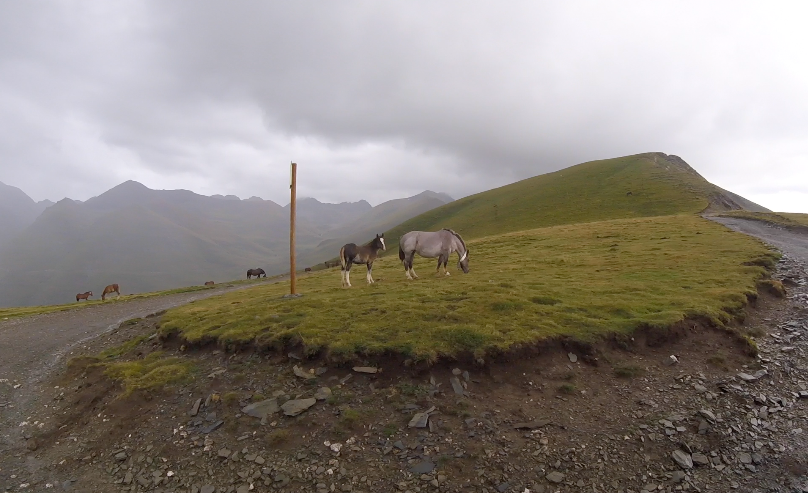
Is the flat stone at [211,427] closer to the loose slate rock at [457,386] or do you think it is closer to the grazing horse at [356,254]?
the loose slate rock at [457,386]

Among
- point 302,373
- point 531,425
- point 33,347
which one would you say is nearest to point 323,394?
point 302,373

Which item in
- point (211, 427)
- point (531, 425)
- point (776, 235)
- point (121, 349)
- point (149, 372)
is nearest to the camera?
point (531, 425)

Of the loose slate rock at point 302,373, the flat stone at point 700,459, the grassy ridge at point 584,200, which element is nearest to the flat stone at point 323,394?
the loose slate rock at point 302,373

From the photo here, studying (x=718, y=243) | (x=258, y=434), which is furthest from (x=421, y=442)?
(x=718, y=243)

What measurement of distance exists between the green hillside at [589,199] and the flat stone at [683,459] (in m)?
68.1

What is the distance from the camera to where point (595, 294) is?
17078 mm

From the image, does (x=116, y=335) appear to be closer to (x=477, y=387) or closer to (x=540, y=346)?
(x=477, y=387)

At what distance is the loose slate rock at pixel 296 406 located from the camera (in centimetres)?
974

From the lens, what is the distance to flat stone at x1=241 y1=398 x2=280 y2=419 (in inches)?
388

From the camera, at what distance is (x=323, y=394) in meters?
10.3

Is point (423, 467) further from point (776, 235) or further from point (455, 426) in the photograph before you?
point (776, 235)

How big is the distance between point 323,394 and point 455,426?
343 centimetres

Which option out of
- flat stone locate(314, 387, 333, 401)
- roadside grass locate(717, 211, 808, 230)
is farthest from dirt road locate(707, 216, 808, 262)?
flat stone locate(314, 387, 333, 401)

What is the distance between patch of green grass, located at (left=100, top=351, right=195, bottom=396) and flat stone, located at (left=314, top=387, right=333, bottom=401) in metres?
4.52
